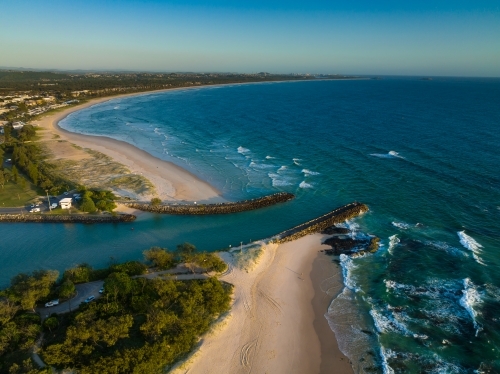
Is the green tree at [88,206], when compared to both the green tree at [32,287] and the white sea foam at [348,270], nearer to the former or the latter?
the green tree at [32,287]

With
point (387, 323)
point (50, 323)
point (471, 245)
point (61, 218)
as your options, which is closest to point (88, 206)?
point (61, 218)

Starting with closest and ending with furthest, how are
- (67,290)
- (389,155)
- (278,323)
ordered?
1. (278,323)
2. (67,290)
3. (389,155)

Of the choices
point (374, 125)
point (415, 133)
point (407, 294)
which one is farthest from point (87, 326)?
point (374, 125)

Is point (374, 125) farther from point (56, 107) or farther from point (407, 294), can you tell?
point (56, 107)

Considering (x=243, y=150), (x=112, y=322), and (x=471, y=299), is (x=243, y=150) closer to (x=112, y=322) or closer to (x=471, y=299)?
(x=471, y=299)

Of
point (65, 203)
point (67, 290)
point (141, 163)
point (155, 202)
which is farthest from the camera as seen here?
point (141, 163)

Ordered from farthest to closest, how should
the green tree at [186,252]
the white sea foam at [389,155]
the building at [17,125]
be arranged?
the building at [17,125], the white sea foam at [389,155], the green tree at [186,252]

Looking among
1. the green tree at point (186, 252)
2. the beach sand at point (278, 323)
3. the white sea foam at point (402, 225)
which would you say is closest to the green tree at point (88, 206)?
the green tree at point (186, 252)
